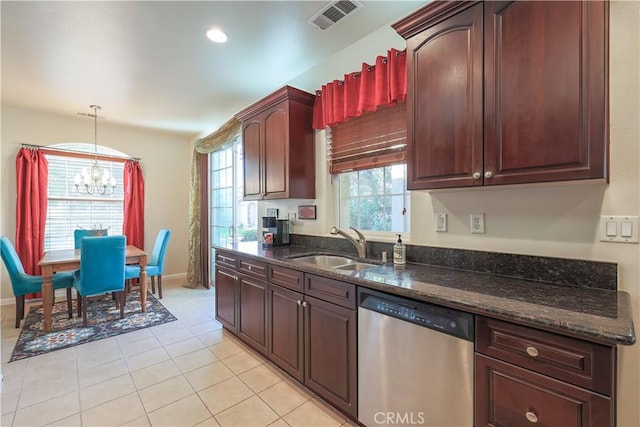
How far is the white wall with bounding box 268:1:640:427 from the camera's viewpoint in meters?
1.24

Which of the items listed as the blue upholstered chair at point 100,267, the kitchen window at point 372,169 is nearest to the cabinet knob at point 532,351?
the kitchen window at point 372,169

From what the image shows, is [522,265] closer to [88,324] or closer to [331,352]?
[331,352]

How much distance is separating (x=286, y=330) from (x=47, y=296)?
2.74m

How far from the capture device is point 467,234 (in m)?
1.77

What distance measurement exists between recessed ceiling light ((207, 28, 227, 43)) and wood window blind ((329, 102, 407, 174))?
115 cm

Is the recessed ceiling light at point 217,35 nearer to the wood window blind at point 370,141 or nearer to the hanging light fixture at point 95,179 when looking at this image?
the wood window blind at point 370,141

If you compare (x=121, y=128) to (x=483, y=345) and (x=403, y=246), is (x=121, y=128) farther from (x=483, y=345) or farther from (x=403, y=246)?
A: (x=483, y=345)

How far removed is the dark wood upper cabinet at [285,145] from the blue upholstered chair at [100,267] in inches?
67.2

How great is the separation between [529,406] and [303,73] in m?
3.02

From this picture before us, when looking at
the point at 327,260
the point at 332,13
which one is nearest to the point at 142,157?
the point at 327,260

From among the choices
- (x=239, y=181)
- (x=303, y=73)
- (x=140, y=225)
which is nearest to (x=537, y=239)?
(x=303, y=73)

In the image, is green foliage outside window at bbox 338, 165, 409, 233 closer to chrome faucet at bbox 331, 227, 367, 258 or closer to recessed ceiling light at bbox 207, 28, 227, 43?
chrome faucet at bbox 331, 227, 367, 258

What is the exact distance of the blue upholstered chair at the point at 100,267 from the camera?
3.05 m

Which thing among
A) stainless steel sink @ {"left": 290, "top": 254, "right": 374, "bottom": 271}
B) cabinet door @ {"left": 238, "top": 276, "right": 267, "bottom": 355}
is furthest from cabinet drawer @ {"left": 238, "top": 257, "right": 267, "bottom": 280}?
stainless steel sink @ {"left": 290, "top": 254, "right": 374, "bottom": 271}
